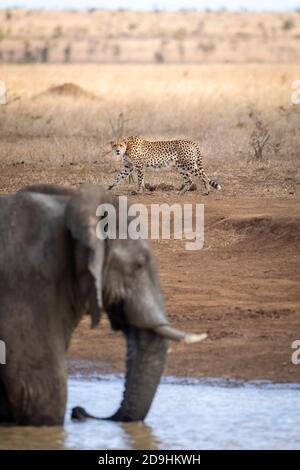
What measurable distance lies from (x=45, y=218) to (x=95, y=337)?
9.82ft

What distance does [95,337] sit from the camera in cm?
984

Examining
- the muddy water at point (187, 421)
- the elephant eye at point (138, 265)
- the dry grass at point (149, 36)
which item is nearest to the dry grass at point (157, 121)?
the muddy water at point (187, 421)

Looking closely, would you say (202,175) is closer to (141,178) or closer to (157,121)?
(141,178)

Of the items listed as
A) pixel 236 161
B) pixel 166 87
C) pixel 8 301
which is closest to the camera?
pixel 8 301

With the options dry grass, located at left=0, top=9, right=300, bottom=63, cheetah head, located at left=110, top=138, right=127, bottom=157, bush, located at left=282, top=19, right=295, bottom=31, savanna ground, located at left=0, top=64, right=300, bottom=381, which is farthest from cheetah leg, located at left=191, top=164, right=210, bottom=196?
bush, located at left=282, top=19, right=295, bottom=31

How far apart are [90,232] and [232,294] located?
14.8 ft

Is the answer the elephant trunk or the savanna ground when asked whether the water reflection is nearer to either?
the elephant trunk

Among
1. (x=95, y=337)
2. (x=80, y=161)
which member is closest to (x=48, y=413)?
(x=95, y=337)

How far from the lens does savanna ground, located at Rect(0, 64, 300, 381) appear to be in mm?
9578

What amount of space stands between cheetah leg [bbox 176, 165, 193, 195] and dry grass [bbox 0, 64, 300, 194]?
0.43 meters

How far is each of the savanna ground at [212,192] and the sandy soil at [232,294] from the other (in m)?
0.01

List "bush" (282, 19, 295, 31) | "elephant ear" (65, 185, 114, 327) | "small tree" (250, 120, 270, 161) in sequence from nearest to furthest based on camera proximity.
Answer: "elephant ear" (65, 185, 114, 327) < "small tree" (250, 120, 270, 161) < "bush" (282, 19, 295, 31)
